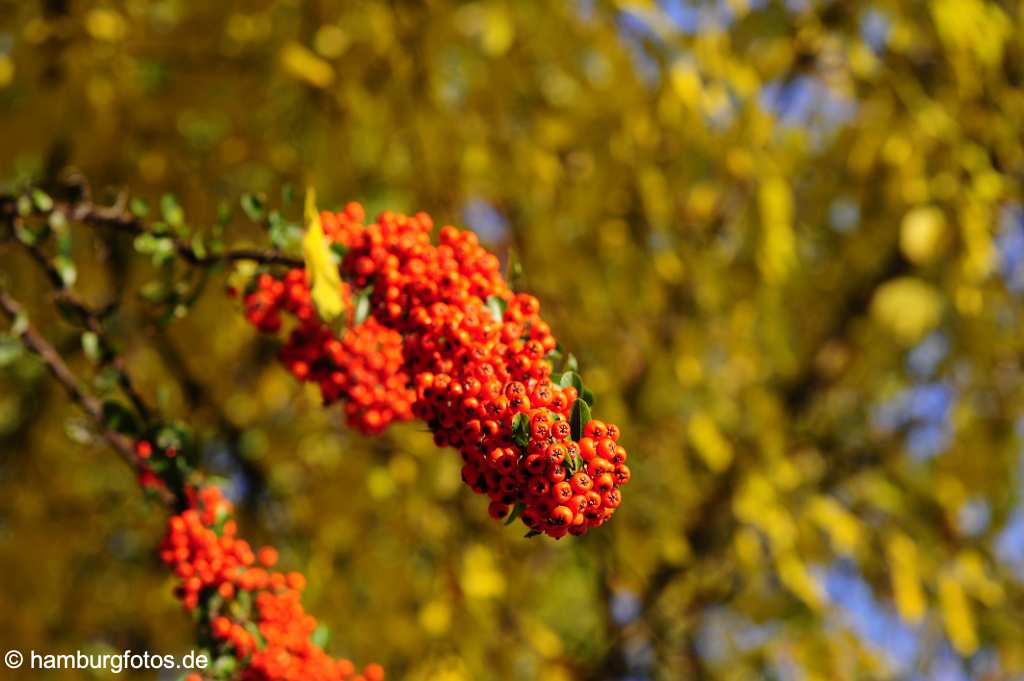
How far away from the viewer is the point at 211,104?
3.27 m

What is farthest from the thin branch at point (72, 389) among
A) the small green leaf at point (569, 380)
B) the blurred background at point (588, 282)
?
the blurred background at point (588, 282)

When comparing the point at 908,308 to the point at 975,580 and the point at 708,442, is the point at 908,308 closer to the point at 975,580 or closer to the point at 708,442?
the point at 708,442

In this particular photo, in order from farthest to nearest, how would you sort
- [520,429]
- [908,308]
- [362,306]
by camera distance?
[908,308], [362,306], [520,429]

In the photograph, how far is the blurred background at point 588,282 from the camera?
3.22m

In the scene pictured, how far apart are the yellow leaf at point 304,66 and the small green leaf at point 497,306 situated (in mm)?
1585

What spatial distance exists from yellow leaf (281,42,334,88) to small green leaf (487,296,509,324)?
5.20 feet

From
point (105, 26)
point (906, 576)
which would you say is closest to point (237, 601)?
point (105, 26)

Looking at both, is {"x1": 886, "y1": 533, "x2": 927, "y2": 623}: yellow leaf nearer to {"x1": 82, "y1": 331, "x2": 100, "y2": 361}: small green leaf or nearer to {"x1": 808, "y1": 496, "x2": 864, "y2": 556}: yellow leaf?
{"x1": 808, "y1": 496, "x2": 864, "y2": 556}: yellow leaf

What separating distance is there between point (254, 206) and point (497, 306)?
0.57 metres

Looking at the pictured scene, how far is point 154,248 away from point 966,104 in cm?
309

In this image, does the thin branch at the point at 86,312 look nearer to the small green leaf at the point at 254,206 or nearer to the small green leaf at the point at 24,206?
the small green leaf at the point at 24,206

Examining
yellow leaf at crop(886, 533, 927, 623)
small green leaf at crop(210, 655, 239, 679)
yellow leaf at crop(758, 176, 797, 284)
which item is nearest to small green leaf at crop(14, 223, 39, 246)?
small green leaf at crop(210, 655, 239, 679)

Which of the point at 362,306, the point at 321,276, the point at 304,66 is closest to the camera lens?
the point at 321,276

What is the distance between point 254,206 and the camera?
1821mm
